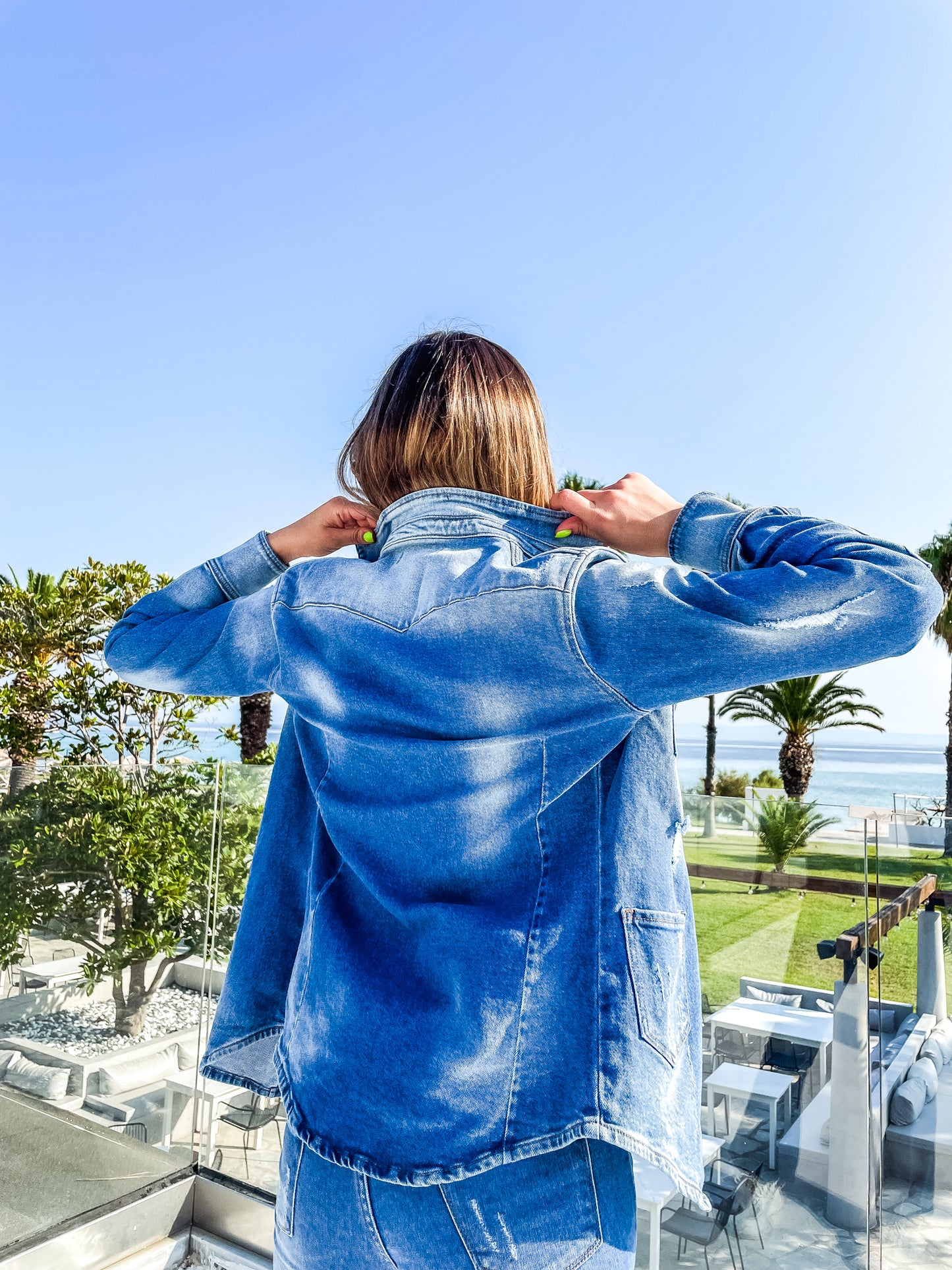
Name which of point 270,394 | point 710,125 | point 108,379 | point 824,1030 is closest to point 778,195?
point 710,125

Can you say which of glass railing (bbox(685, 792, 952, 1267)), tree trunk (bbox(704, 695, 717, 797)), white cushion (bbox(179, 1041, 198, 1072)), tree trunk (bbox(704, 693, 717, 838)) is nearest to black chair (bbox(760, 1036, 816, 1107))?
glass railing (bbox(685, 792, 952, 1267))

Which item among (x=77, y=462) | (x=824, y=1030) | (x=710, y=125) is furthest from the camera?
(x=77, y=462)

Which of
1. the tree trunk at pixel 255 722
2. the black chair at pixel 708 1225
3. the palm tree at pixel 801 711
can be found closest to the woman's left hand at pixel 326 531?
the black chair at pixel 708 1225

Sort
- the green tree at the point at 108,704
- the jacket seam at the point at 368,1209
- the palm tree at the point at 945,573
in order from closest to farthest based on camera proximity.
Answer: the jacket seam at the point at 368,1209 → the green tree at the point at 108,704 → the palm tree at the point at 945,573

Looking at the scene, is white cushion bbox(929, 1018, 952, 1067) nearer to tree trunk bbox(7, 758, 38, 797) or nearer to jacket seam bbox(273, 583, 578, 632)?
jacket seam bbox(273, 583, 578, 632)

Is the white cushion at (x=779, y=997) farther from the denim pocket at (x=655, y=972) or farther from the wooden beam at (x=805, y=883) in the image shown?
the denim pocket at (x=655, y=972)

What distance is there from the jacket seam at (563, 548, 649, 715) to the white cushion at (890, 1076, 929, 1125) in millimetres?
1144

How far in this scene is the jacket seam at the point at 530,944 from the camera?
2.08 ft

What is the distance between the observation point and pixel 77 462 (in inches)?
2426

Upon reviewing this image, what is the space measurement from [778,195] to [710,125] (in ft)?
41.1

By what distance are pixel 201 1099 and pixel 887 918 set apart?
1.79 m

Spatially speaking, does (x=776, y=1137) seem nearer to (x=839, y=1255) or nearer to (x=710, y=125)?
(x=839, y=1255)

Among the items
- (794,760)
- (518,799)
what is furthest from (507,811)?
(794,760)

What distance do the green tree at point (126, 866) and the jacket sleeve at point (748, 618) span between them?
5.77 feet
